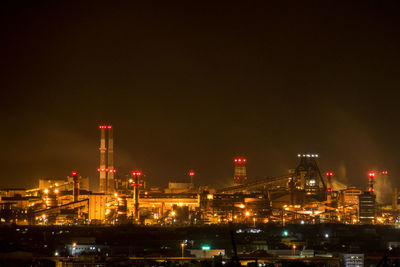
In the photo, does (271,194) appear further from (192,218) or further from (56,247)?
(56,247)

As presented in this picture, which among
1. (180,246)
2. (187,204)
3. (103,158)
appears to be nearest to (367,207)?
(187,204)

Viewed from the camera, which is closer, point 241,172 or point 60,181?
point 60,181

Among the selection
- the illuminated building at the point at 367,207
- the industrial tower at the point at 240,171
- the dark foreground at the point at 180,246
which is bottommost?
the dark foreground at the point at 180,246

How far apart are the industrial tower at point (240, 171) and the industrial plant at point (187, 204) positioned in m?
3.90

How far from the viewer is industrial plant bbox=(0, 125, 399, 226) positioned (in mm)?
54781

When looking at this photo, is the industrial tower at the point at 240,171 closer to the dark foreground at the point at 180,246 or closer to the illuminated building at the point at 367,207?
the illuminated building at the point at 367,207

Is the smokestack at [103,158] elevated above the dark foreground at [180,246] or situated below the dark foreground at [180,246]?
above

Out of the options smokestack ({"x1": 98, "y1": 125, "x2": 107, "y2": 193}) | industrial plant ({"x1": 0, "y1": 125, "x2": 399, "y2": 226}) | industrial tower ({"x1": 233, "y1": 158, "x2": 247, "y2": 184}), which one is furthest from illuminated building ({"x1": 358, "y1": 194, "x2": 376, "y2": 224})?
smokestack ({"x1": 98, "y1": 125, "x2": 107, "y2": 193})

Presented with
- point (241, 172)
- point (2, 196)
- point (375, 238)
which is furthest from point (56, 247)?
point (241, 172)

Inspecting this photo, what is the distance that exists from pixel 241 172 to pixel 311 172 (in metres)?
9.84

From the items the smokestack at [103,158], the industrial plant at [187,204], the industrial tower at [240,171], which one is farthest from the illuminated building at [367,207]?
the smokestack at [103,158]

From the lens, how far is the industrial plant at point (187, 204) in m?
54.8

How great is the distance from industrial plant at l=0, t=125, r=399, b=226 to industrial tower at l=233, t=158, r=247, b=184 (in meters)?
3.90

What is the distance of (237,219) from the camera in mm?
56844
